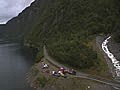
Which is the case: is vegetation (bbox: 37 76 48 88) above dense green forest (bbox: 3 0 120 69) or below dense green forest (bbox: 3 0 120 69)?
below

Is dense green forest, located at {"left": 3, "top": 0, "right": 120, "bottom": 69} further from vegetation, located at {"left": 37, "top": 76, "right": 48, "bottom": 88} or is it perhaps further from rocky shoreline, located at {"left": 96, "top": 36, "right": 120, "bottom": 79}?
vegetation, located at {"left": 37, "top": 76, "right": 48, "bottom": 88}

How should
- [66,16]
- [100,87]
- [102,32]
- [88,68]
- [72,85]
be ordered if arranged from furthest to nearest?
[66,16] < [102,32] < [88,68] < [72,85] < [100,87]

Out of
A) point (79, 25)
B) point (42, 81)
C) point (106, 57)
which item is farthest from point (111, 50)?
point (79, 25)

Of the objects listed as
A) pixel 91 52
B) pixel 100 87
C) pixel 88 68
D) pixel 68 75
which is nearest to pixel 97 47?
pixel 91 52

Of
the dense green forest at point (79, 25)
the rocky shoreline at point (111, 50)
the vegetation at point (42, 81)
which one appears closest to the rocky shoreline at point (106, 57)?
the rocky shoreline at point (111, 50)

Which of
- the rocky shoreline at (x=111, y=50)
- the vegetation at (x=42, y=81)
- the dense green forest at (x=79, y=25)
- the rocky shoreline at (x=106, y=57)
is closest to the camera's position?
the rocky shoreline at (x=106, y=57)

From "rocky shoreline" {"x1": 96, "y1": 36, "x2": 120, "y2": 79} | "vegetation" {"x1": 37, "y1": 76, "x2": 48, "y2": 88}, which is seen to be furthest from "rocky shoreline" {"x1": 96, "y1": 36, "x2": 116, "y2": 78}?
"vegetation" {"x1": 37, "y1": 76, "x2": 48, "y2": 88}

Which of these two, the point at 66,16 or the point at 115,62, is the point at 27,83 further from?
the point at 66,16

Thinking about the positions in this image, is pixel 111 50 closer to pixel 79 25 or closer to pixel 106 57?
pixel 106 57

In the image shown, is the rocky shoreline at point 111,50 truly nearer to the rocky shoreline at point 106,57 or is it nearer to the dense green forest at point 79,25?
the rocky shoreline at point 106,57

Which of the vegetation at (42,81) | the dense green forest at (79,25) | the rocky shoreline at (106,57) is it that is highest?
the dense green forest at (79,25)

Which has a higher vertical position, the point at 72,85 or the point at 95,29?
the point at 95,29
